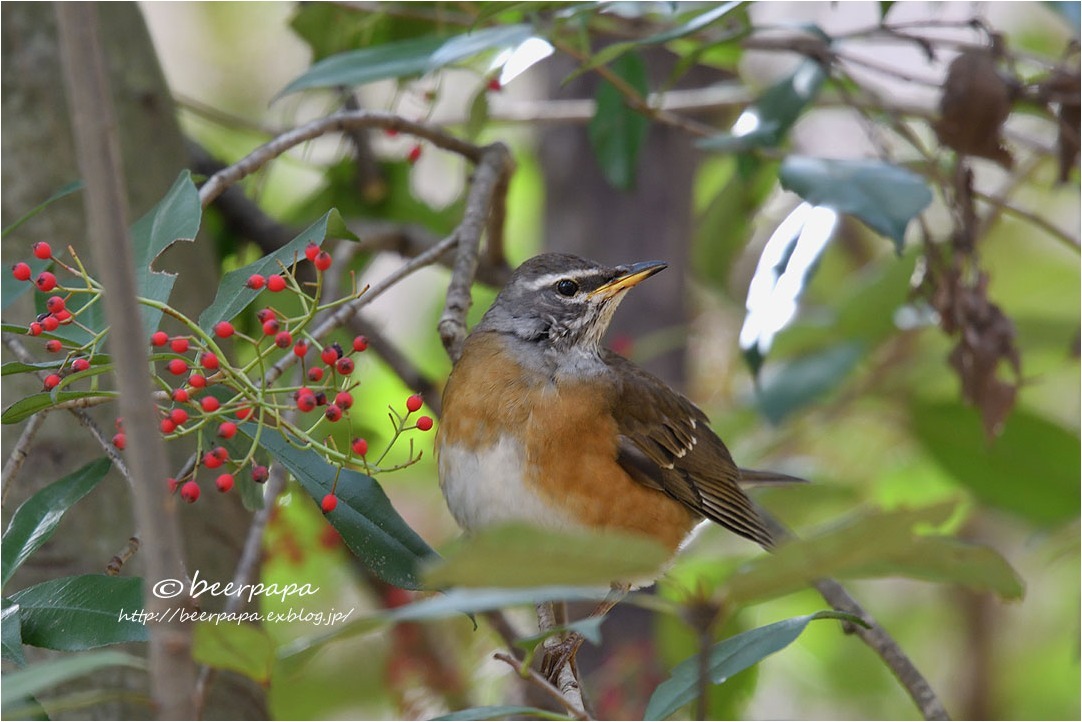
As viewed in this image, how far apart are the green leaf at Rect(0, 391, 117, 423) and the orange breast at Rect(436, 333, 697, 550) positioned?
129cm

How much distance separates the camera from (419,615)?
1430 millimetres

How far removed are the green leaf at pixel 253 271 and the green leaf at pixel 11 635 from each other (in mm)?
649

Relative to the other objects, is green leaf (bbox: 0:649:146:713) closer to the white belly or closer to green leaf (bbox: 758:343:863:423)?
the white belly

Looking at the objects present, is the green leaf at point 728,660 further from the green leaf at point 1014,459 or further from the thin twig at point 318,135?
the green leaf at point 1014,459

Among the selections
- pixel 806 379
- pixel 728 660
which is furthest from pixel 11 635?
pixel 806 379

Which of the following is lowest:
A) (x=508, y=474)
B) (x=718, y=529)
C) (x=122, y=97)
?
(x=718, y=529)

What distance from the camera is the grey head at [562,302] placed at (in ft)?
11.5

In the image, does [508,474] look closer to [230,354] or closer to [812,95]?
[230,354]

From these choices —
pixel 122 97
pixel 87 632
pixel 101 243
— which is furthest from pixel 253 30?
pixel 101 243

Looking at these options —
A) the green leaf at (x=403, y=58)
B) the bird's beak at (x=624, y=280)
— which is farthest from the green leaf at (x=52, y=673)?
the bird's beak at (x=624, y=280)

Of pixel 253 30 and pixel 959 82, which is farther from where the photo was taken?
pixel 253 30

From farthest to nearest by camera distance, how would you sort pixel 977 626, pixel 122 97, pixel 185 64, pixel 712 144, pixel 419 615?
pixel 185 64
pixel 977 626
pixel 122 97
pixel 712 144
pixel 419 615

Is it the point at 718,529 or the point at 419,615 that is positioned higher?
the point at 419,615

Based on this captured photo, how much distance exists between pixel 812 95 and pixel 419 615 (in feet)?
8.72
